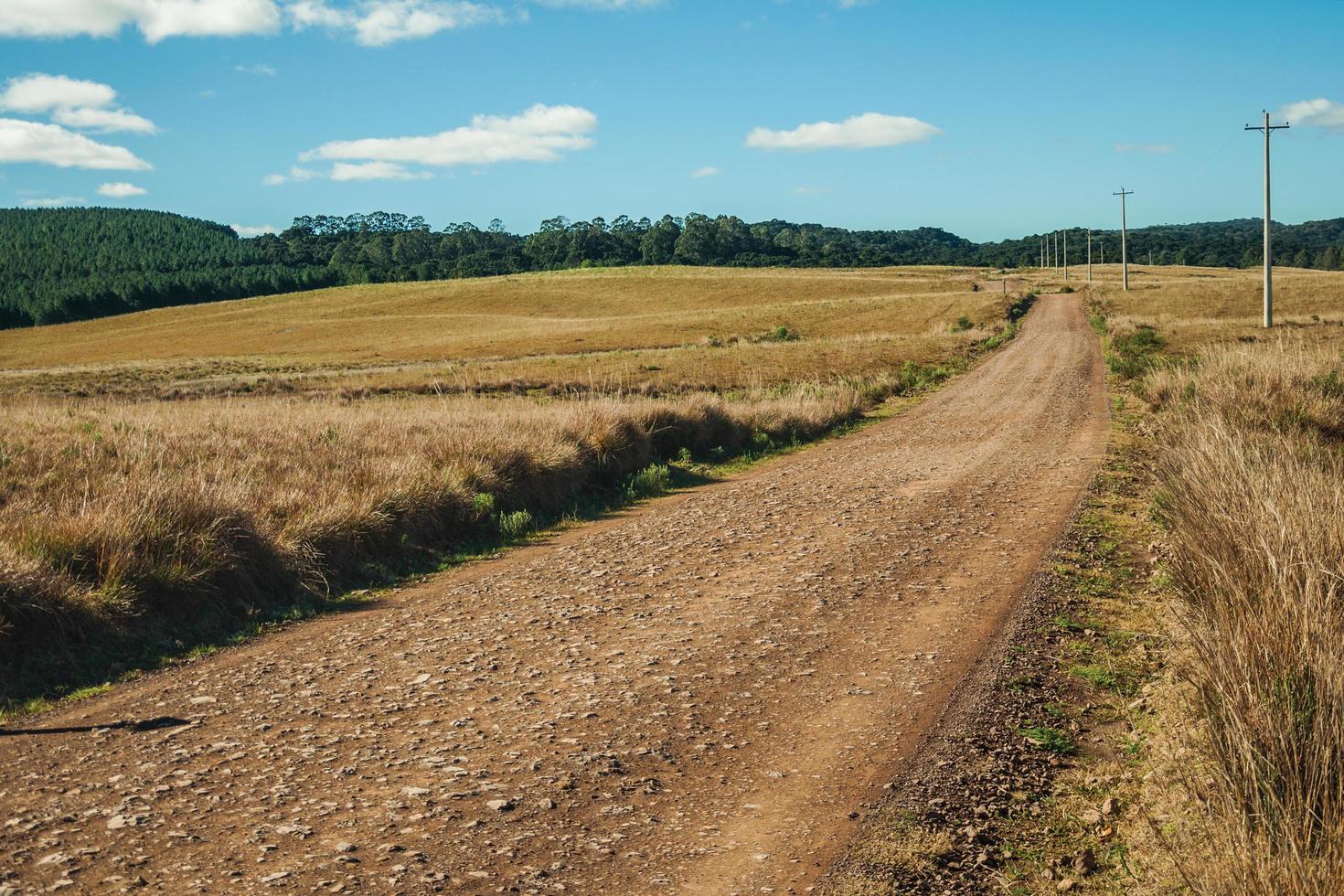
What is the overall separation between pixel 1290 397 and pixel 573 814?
14904mm

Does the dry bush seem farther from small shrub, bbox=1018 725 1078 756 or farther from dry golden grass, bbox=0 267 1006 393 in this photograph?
dry golden grass, bbox=0 267 1006 393

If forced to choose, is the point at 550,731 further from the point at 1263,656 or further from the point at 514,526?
the point at 514,526

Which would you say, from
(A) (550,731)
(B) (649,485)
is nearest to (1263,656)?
(A) (550,731)

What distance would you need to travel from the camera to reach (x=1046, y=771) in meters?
5.27

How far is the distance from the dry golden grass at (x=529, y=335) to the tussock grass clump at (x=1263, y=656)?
24664mm

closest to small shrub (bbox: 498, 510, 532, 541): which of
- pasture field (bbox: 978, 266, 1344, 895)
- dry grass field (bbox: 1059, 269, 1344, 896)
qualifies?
pasture field (bbox: 978, 266, 1344, 895)

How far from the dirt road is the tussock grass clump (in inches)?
58.2

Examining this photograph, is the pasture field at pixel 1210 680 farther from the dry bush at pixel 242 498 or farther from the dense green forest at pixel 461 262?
the dense green forest at pixel 461 262

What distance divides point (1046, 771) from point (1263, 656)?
118 cm

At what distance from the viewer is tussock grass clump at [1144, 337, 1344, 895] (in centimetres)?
346

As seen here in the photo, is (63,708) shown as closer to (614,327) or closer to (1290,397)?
(1290,397)

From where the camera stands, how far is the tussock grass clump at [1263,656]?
11.3 feet

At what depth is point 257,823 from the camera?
465cm

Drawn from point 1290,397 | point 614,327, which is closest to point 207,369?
point 614,327
